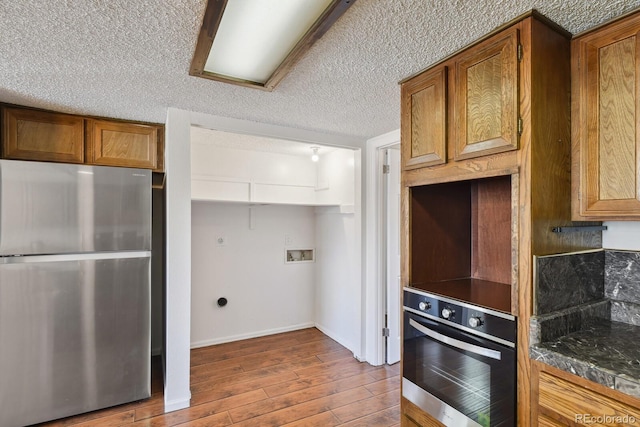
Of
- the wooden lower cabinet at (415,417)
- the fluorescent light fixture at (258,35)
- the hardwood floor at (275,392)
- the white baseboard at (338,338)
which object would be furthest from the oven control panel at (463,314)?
the white baseboard at (338,338)

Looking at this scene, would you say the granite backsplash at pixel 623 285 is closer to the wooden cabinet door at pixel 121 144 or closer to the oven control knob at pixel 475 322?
the oven control knob at pixel 475 322

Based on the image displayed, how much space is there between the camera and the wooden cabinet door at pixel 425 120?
1611 millimetres

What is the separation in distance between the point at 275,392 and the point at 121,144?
233cm

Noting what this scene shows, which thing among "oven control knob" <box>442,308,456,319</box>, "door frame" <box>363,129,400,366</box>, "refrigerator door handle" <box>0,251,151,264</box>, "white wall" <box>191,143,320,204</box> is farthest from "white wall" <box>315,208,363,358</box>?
"refrigerator door handle" <box>0,251,151,264</box>

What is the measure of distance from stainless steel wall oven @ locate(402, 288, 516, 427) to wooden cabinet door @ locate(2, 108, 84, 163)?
8.55 ft

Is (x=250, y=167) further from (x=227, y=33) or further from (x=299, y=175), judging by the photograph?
(x=227, y=33)

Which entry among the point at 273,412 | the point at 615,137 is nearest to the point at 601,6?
the point at 615,137

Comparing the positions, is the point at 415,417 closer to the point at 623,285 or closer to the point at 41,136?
the point at 623,285

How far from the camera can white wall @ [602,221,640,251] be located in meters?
1.53

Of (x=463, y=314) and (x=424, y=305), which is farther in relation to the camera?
(x=424, y=305)

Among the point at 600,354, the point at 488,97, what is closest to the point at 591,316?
the point at 600,354

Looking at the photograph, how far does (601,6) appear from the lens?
122 centimetres

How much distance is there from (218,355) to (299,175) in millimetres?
2207

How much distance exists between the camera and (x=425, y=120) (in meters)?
1.71
